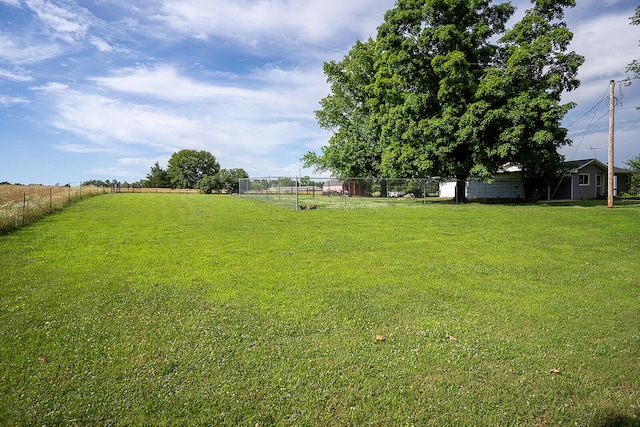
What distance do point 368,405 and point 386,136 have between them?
94.5 ft

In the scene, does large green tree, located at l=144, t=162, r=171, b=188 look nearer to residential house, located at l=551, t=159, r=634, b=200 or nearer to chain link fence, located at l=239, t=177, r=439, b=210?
chain link fence, located at l=239, t=177, r=439, b=210

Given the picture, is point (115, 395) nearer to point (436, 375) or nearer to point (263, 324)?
point (263, 324)

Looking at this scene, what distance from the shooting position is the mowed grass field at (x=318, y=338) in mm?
2980

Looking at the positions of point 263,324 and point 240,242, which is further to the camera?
point 240,242

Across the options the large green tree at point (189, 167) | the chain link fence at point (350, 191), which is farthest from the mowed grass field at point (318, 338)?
the large green tree at point (189, 167)

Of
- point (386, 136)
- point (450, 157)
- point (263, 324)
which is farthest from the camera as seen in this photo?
point (386, 136)

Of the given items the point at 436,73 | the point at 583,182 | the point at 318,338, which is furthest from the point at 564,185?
the point at 318,338

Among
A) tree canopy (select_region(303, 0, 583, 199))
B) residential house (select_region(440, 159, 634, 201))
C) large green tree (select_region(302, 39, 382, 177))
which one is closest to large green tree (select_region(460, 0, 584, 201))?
tree canopy (select_region(303, 0, 583, 199))

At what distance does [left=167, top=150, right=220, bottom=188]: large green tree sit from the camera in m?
85.7

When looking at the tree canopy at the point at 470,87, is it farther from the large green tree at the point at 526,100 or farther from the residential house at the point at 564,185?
the residential house at the point at 564,185

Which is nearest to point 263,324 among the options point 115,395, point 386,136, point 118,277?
point 115,395

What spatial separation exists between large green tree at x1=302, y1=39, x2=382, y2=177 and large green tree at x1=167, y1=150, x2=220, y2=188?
49223 mm

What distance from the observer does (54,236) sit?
11109mm

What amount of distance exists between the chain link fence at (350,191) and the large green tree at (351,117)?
3.37 meters
